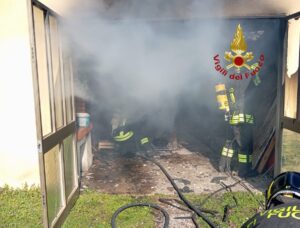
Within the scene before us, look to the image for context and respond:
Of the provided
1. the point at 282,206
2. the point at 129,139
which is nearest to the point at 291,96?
the point at 282,206

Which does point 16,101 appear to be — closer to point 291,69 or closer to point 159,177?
point 159,177

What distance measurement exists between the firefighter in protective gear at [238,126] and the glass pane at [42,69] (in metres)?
3.13

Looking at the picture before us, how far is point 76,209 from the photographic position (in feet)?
14.1

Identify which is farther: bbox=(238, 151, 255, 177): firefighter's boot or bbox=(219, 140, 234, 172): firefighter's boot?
bbox=(219, 140, 234, 172): firefighter's boot

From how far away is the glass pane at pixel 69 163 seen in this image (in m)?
4.12

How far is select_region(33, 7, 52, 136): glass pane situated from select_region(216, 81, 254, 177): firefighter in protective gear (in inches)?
123

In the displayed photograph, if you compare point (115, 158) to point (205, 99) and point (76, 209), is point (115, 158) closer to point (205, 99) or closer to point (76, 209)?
point (76, 209)

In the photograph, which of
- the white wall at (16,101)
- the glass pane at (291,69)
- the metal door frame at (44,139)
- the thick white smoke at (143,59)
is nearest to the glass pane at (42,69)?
the metal door frame at (44,139)

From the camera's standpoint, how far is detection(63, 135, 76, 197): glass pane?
4.12m

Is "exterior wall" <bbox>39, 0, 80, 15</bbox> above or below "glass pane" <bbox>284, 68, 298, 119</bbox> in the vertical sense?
above

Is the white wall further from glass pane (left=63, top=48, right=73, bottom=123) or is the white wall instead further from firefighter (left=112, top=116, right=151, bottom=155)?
firefighter (left=112, top=116, right=151, bottom=155)

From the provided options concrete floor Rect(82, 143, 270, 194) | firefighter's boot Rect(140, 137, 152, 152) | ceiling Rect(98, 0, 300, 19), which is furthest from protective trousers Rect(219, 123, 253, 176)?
firefighter's boot Rect(140, 137, 152, 152)

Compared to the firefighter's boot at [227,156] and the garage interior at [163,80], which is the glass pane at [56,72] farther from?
the firefighter's boot at [227,156]

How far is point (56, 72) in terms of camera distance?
3801mm
